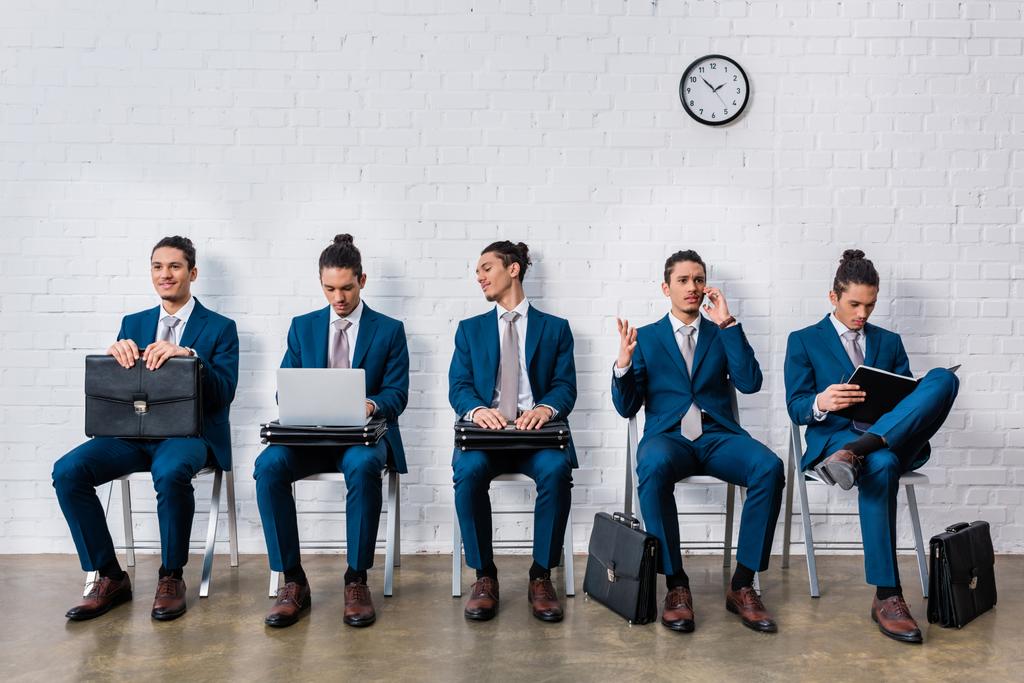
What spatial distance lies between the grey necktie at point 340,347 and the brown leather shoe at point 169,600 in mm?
1065

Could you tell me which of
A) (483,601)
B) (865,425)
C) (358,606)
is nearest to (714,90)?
(865,425)

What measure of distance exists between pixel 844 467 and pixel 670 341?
2.95 ft

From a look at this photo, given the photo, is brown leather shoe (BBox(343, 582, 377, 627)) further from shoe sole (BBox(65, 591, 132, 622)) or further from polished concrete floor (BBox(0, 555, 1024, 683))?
shoe sole (BBox(65, 591, 132, 622))

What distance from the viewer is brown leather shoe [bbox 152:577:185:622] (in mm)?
3096

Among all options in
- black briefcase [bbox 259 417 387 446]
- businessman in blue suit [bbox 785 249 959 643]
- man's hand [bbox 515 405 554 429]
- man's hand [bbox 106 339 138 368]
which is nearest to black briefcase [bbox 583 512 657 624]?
man's hand [bbox 515 405 554 429]

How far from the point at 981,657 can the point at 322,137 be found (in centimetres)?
341

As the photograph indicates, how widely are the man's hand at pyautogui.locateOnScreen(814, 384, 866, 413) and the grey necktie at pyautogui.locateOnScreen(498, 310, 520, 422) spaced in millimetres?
1270

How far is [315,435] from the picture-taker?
3.22 meters

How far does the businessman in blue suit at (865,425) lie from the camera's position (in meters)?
3.08

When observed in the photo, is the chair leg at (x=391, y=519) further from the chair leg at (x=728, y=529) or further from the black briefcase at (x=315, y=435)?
the chair leg at (x=728, y=529)

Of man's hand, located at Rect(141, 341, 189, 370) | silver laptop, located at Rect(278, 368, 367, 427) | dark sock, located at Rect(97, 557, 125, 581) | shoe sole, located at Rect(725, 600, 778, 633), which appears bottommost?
shoe sole, located at Rect(725, 600, 778, 633)

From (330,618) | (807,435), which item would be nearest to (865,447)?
(807,435)

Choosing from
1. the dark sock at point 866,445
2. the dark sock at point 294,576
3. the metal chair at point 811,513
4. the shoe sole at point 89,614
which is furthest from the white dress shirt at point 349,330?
Answer: the dark sock at point 866,445

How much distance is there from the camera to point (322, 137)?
159 inches
